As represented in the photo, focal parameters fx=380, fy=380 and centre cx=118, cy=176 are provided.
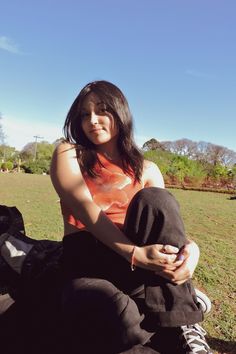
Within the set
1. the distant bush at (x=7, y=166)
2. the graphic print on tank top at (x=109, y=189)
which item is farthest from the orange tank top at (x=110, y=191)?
the distant bush at (x=7, y=166)

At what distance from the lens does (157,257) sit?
5.37 ft

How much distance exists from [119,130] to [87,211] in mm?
571

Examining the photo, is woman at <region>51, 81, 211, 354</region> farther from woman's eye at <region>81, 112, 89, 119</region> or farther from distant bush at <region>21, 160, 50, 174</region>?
distant bush at <region>21, 160, 50, 174</region>

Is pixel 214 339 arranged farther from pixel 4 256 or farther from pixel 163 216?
pixel 4 256

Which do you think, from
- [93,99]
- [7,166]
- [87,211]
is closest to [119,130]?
[93,99]

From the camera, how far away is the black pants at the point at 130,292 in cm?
162

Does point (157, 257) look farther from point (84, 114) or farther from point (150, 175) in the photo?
point (84, 114)

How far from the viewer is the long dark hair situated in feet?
6.87

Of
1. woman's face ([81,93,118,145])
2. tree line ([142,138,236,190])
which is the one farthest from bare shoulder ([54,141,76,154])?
tree line ([142,138,236,190])

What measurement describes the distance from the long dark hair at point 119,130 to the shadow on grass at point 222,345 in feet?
3.73

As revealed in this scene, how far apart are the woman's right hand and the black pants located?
0.14 ft

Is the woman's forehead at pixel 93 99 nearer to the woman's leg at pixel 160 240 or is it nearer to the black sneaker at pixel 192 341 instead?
the woman's leg at pixel 160 240

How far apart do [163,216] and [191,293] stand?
0.39 metres

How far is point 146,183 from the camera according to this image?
2.27 metres
